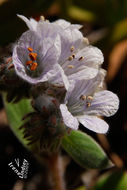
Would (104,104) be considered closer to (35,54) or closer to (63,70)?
(63,70)

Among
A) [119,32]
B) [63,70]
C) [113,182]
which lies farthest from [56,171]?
[119,32]

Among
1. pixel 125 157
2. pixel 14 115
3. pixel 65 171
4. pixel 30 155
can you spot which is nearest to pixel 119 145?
pixel 125 157

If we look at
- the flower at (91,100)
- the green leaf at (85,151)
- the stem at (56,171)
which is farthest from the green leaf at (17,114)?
the flower at (91,100)

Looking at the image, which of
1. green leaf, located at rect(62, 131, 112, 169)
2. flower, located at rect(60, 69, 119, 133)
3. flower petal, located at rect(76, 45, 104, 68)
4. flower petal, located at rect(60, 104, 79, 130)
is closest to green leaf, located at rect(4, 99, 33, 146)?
green leaf, located at rect(62, 131, 112, 169)

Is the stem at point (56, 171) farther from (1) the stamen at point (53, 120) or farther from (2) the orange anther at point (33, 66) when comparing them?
(2) the orange anther at point (33, 66)

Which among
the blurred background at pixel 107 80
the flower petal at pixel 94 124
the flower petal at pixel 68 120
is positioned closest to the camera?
the flower petal at pixel 68 120

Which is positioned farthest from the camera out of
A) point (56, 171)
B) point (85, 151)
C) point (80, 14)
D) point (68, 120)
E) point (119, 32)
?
point (80, 14)
